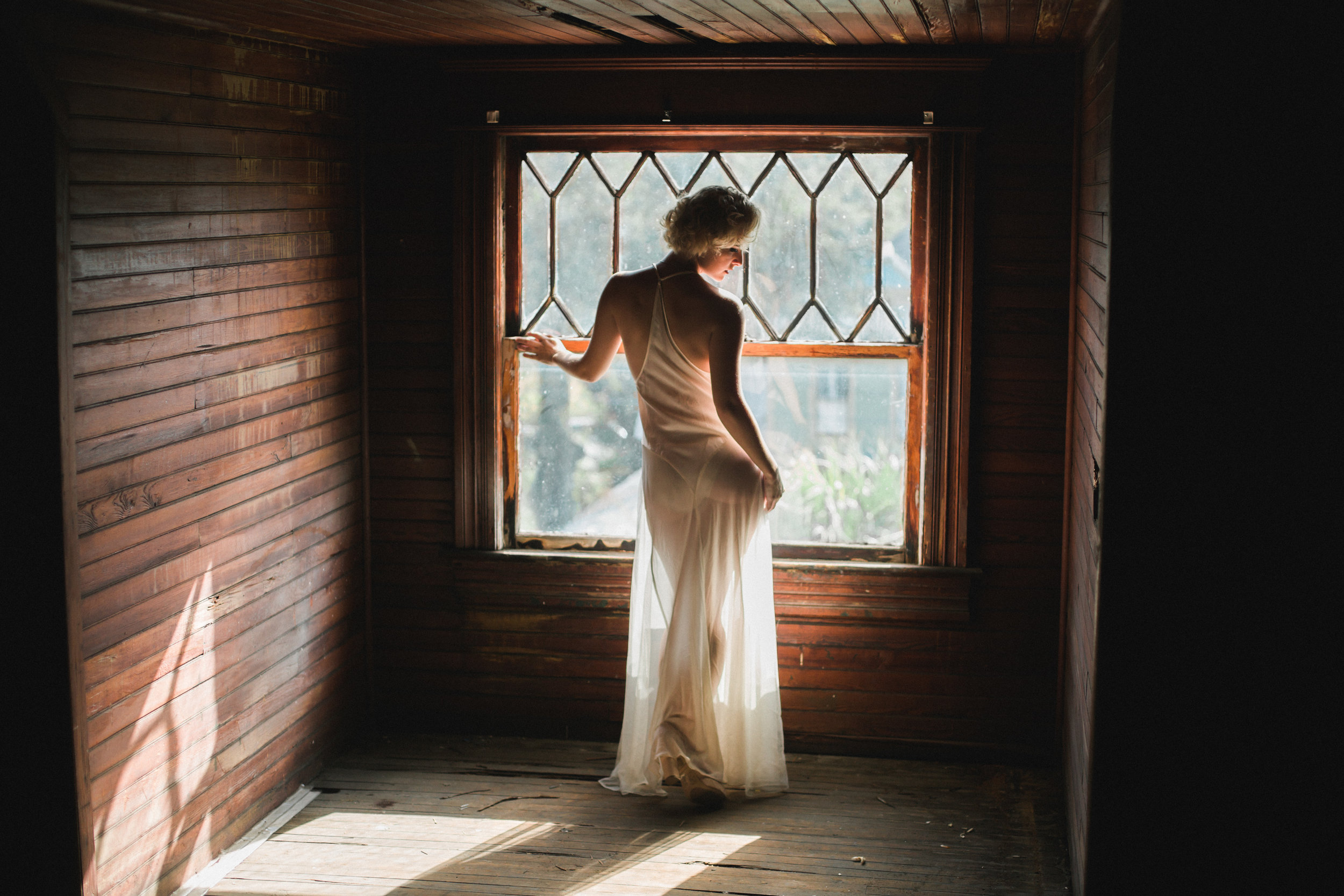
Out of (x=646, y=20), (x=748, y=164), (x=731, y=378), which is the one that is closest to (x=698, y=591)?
(x=731, y=378)

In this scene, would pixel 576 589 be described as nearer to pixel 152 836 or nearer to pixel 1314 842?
pixel 152 836

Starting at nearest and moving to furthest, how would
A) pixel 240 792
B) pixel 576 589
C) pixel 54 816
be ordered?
pixel 54 816
pixel 240 792
pixel 576 589

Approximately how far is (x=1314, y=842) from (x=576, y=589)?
8.76ft

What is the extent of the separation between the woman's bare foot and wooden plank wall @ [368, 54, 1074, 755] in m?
0.61

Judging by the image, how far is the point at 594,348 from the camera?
4.16 meters

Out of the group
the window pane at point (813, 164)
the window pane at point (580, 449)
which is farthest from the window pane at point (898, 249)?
the window pane at point (580, 449)

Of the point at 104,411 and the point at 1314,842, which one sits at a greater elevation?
the point at 104,411

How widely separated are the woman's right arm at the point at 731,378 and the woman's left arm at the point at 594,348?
1.21 ft

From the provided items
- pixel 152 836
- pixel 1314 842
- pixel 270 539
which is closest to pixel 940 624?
pixel 1314 842

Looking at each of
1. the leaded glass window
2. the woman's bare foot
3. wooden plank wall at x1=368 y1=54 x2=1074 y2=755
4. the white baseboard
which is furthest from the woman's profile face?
the white baseboard

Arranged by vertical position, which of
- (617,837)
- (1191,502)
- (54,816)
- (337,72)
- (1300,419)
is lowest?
(617,837)

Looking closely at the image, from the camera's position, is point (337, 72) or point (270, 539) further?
point (337, 72)

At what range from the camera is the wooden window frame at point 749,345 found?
4281 mm

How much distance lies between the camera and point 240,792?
382 cm
